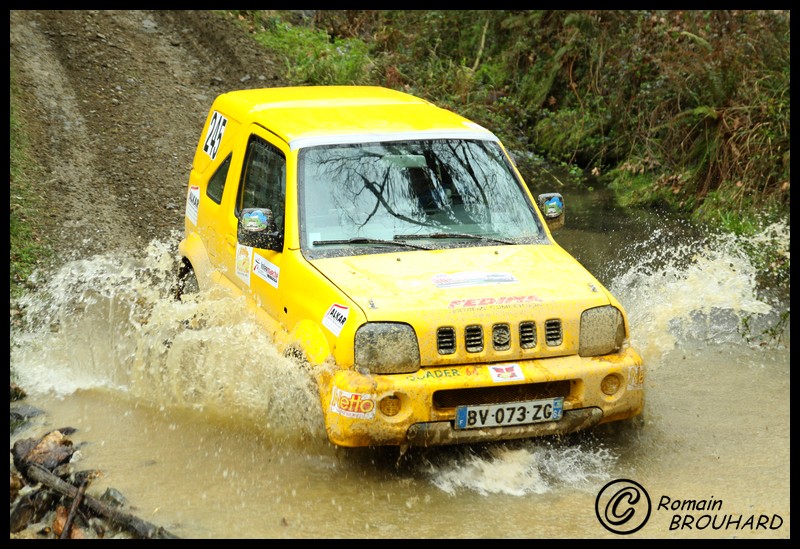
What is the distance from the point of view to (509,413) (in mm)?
5402

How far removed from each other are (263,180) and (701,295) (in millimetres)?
3432

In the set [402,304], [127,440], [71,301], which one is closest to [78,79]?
[71,301]

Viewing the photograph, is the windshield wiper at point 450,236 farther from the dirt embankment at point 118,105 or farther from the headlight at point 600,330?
the dirt embankment at point 118,105

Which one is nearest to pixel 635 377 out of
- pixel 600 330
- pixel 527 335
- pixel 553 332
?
pixel 600 330

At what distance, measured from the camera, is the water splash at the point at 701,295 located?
7.22 meters

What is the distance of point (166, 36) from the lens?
16.2 meters

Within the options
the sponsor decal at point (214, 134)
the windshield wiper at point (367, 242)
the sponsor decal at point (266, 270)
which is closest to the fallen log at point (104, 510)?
the sponsor decal at point (266, 270)

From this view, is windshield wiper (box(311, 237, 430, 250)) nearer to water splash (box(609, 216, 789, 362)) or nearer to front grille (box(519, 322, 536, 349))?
front grille (box(519, 322, 536, 349))

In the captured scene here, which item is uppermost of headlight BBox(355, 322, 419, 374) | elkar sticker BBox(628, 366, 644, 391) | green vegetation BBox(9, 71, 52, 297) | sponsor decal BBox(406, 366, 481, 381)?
headlight BBox(355, 322, 419, 374)

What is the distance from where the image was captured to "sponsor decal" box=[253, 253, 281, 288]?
20.2 ft

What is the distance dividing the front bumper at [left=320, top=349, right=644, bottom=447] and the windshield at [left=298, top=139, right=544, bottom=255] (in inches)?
39.8

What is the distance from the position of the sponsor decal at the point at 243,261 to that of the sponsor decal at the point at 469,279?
146 cm

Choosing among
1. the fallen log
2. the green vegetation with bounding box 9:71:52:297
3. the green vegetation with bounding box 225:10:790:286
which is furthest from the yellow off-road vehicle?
the green vegetation with bounding box 225:10:790:286

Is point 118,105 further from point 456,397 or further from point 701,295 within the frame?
point 456,397
